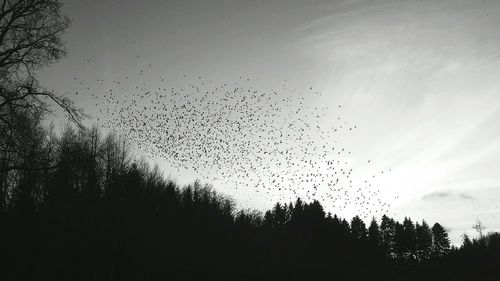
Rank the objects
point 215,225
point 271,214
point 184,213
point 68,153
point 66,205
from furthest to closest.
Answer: point 271,214 → point 215,225 → point 184,213 → point 66,205 → point 68,153

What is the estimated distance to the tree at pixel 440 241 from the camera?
10688 cm

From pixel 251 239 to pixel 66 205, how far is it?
3051 centimetres

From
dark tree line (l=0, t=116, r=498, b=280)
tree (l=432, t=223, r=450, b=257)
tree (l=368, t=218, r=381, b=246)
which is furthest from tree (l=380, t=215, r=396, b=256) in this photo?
dark tree line (l=0, t=116, r=498, b=280)

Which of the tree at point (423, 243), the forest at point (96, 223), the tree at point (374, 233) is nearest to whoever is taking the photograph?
the forest at point (96, 223)

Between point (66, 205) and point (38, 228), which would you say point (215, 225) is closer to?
point (66, 205)

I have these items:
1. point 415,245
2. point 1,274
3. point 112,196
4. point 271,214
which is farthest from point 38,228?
point 415,245

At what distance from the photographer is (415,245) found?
10144 centimetres

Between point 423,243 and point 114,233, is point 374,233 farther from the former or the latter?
point 114,233

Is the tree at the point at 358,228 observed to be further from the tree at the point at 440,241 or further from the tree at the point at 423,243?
the tree at the point at 440,241

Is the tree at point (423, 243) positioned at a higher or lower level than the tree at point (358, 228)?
lower

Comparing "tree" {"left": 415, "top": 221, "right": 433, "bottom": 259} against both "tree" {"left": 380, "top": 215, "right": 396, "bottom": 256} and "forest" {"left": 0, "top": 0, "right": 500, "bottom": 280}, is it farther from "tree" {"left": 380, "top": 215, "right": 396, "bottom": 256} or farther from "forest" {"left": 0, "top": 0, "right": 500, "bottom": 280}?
"forest" {"left": 0, "top": 0, "right": 500, "bottom": 280}

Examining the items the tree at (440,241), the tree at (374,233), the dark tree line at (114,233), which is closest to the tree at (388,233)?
the tree at (374,233)

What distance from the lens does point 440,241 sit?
10925 cm

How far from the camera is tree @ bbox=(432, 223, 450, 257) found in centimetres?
10688
